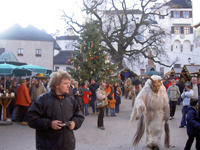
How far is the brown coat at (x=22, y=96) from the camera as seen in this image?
36.3 feet

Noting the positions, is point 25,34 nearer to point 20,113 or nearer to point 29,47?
point 29,47

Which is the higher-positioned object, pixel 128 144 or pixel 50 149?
pixel 50 149

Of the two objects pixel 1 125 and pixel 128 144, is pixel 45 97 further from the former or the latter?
pixel 1 125

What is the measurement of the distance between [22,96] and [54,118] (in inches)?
311

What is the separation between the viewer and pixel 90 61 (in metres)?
16.8

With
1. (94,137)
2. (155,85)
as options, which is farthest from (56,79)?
(94,137)

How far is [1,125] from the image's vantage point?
10.9m

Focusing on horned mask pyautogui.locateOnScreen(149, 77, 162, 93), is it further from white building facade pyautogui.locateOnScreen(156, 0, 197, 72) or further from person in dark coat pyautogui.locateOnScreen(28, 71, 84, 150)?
white building facade pyautogui.locateOnScreen(156, 0, 197, 72)

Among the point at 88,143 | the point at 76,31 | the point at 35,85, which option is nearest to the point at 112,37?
the point at 76,31

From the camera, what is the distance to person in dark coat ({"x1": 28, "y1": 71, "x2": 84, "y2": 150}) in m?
3.60

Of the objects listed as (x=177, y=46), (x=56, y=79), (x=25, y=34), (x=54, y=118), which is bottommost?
(x=54, y=118)

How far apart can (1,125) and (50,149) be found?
8.08m

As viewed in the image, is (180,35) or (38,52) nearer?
(38,52)

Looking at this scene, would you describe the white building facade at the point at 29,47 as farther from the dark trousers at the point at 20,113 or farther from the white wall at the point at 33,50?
the dark trousers at the point at 20,113
